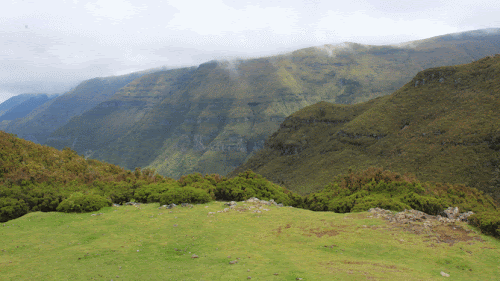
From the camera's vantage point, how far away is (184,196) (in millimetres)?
17594

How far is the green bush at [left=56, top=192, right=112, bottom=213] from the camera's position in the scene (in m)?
15.5

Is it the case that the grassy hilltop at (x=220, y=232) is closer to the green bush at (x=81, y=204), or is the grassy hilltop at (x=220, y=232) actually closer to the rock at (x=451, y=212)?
the green bush at (x=81, y=204)

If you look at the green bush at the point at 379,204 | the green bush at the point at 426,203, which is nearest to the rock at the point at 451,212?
the green bush at the point at 426,203

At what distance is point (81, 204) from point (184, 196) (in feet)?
18.7

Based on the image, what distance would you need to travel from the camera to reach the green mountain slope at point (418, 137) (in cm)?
4550

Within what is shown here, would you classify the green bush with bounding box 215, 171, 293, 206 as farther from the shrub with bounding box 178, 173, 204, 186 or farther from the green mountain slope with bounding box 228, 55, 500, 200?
the green mountain slope with bounding box 228, 55, 500, 200

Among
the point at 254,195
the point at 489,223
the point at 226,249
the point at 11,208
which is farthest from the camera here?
the point at 254,195

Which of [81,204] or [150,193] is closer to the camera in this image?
[81,204]

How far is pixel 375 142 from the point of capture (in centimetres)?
7306

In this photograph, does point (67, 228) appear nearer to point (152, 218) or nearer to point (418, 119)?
point (152, 218)

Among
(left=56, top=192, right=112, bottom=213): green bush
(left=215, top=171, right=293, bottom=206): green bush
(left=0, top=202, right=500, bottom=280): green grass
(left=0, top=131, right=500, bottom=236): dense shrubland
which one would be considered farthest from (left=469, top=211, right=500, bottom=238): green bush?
(left=56, top=192, right=112, bottom=213): green bush

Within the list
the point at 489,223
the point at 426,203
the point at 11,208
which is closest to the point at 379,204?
the point at 426,203

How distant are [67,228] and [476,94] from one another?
72.4m

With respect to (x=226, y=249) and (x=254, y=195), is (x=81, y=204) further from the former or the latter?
(x=254, y=195)
